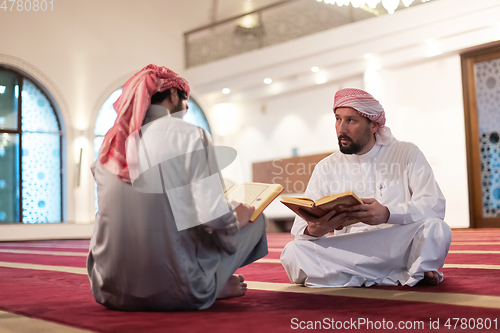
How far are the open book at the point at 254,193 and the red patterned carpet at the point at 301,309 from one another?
36 centimetres

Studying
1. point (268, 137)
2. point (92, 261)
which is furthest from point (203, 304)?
point (268, 137)

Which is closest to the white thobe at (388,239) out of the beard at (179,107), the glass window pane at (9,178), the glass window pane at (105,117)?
the beard at (179,107)

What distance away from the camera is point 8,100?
9070mm

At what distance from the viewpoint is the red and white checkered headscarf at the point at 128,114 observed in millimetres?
Result: 1755

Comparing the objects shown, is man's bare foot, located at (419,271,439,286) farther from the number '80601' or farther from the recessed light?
the number '80601'

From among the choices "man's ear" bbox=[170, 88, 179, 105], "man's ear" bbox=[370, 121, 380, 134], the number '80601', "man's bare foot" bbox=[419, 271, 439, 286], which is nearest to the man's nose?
"man's ear" bbox=[370, 121, 380, 134]

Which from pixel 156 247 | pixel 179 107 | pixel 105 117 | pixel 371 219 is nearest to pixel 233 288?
pixel 156 247

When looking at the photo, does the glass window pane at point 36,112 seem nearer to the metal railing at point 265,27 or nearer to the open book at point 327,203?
the metal railing at point 265,27

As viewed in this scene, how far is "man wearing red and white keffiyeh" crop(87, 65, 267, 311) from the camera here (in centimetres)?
171

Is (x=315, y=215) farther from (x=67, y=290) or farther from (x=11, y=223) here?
(x=11, y=223)

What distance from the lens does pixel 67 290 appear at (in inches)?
101

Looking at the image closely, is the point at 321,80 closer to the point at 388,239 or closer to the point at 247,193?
the point at 388,239

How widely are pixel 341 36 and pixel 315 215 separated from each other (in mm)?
6881

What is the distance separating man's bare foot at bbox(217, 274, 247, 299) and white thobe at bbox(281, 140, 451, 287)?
41cm
